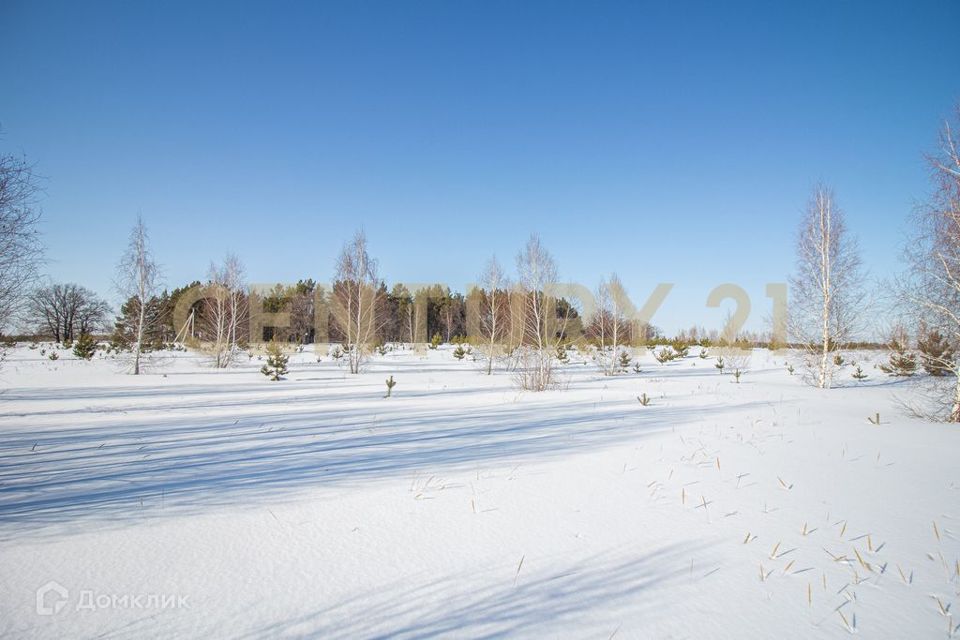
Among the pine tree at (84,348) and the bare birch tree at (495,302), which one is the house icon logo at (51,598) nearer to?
the bare birch tree at (495,302)

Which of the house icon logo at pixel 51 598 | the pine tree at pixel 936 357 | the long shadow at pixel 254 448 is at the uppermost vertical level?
the pine tree at pixel 936 357

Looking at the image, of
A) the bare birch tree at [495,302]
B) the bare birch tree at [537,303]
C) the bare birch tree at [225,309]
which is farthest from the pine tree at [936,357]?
the bare birch tree at [225,309]

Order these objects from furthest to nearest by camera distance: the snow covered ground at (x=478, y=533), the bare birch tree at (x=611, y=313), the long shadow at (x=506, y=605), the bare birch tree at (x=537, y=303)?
the bare birch tree at (x=611, y=313)
the bare birch tree at (x=537, y=303)
the snow covered ground at (x=478, y=533)
the long shadow at (x=506, y=605)

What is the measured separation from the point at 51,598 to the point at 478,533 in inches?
99.3

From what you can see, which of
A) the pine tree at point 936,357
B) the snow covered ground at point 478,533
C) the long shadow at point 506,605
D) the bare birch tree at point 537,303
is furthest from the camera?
the bare birch tree at point 537,303

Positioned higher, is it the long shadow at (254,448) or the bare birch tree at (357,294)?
the bare birch tree at (357,294)

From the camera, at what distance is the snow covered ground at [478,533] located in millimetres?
2143

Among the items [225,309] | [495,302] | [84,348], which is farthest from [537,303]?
[84,348]

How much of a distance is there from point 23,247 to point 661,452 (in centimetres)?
1282

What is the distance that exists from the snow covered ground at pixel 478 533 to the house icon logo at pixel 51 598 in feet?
0.04

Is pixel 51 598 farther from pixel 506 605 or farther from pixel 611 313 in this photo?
pixel 611 313

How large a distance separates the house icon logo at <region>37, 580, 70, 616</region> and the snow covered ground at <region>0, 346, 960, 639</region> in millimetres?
13

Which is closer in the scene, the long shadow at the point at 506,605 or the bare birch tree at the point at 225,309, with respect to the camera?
the long shadow at the point at 506,605

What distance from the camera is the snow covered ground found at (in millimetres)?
2143
